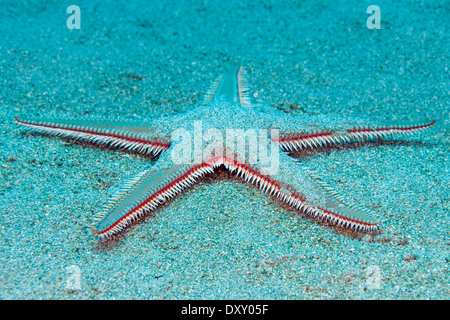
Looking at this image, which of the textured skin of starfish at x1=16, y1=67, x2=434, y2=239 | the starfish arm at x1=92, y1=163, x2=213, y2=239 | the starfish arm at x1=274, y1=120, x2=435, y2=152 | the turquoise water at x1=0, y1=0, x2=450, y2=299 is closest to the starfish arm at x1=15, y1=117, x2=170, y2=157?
the textured skin of starfish at x1=16, y1=67, x2=434, y2=239

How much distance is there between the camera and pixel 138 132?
332cm

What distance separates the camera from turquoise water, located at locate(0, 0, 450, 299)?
98.5 inches

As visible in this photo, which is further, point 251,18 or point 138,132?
point 251,18

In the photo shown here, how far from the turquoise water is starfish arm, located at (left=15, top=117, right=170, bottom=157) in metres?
0.17

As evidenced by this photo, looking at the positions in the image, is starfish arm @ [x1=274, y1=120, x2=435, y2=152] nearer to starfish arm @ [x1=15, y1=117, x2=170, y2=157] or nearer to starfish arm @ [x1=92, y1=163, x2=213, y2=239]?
starfish arm @ [x1=92, y1=163, x2=213, y2=239]

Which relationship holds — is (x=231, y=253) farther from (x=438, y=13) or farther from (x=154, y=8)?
(x=438, y=13)

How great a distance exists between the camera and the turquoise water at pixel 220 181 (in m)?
2.50

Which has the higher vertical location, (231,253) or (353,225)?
(353,225)

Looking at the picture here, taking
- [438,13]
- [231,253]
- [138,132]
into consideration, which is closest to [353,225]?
[231,253]

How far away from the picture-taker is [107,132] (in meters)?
3.35

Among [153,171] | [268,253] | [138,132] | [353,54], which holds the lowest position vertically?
[268,253]

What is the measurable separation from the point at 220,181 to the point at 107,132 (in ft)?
3.47

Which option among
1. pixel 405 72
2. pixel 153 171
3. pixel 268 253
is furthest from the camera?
pixel 405 72
